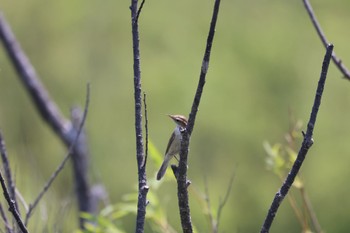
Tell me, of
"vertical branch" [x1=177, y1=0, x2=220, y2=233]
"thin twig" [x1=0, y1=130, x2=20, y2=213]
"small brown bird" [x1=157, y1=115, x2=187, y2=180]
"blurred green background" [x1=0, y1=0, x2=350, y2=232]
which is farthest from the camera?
"blurred green background" [x1=0, y1=0, x2=350, y2=232]

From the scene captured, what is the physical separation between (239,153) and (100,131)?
1.70 m

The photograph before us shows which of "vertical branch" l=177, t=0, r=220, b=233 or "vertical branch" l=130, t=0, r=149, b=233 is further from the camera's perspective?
"vertical branch" l=130, t=0, r=149, b=233

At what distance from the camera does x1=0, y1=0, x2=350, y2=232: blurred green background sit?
8219mm

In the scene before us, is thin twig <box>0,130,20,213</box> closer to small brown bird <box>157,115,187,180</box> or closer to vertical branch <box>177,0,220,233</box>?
small brown bird <box>157,115,187,180</box>

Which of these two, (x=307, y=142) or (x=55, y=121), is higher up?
(x=307, y=142)

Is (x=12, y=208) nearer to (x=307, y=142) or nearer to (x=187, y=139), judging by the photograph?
(x=187, y=139)

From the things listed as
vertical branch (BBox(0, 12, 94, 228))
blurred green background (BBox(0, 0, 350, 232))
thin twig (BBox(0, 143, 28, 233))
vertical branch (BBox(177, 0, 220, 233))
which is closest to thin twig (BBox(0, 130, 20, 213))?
thin twig (BBox(0, 143, 28, 233))

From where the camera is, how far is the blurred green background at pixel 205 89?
8219 millimetres

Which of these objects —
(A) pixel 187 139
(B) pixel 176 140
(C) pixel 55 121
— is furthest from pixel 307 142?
(C) pixel 55 121

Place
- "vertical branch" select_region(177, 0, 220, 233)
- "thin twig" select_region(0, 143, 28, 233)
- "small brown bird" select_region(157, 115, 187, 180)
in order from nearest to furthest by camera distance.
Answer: "vertical branch" select_region(177, 0, 220, 233), "thin twig" select_region(0, 143, 28, 233), "small brown bird" select_region(157, 115, 187, 180)

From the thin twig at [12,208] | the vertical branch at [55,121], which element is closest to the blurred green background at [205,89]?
the vertical branch at [55,121]

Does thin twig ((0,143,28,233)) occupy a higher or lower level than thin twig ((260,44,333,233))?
lower

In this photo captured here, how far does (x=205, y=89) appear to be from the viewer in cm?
895

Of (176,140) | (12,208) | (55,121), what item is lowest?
(55,121)
